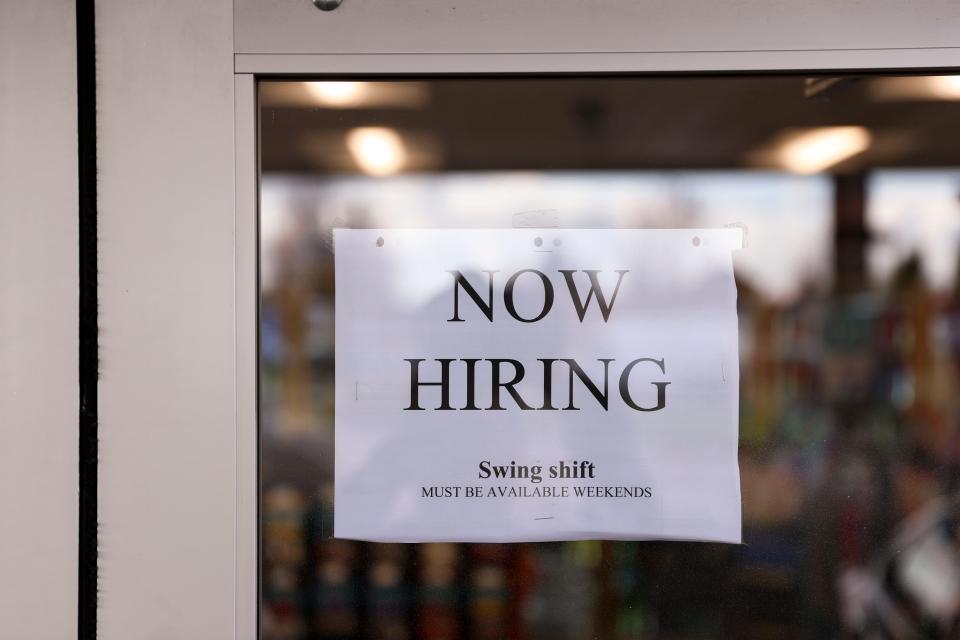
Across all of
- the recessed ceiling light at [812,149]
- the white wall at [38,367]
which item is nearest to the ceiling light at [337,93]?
the white wall at [38,367]

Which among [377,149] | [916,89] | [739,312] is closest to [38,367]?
[377,149]

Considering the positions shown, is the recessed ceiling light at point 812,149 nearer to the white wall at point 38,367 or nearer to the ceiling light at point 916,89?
the ceiling light at point 916,89

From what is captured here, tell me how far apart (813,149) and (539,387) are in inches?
34.8

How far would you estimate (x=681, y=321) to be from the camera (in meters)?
1.70

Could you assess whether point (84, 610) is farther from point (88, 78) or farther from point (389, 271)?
point (88, 78)

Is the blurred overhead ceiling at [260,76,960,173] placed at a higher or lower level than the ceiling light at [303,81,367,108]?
lower

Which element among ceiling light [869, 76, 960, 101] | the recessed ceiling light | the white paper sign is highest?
ceiling light [869, 76, 960, 101]

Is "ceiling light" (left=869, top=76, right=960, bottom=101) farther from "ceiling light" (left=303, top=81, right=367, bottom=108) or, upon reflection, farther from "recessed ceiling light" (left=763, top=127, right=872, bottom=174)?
"ceiling light" (left=303, top=81, right=367, bottom=108)

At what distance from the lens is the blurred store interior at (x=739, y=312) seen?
169 cm

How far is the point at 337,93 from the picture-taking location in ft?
5.61

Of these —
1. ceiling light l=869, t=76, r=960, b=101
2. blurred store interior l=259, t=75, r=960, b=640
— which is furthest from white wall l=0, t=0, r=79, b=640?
ceiling light l=869, t=76, r=960, b=101

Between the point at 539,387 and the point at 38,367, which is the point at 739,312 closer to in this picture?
the point at 539,387

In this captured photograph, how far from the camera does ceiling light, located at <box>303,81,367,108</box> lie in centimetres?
171

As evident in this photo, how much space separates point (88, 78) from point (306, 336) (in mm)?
786
